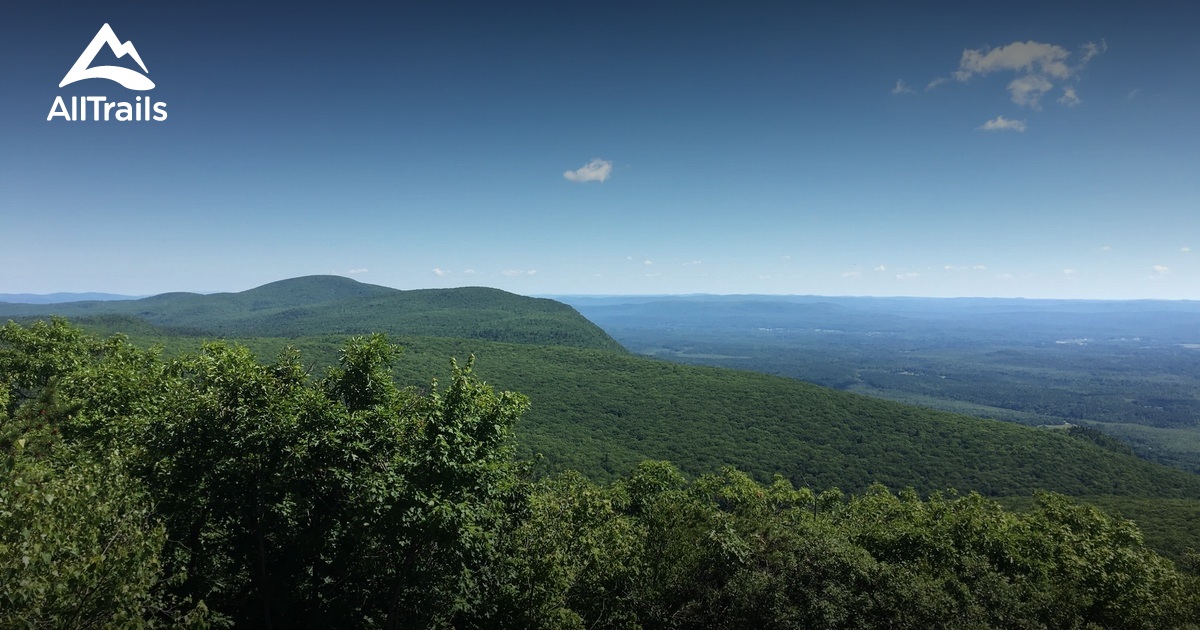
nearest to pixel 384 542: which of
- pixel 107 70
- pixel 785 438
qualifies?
pixel 107 70

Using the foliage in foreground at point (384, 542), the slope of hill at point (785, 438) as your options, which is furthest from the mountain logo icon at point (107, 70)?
the slope of hill at point (785, 438)

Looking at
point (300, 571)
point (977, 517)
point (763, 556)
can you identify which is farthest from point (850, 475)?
point (300, 571)

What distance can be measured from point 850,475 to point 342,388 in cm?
11501

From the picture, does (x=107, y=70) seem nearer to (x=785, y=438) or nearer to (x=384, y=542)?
(x=384, y=542)

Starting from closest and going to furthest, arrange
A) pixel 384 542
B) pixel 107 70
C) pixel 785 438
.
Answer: pixel 384 542 → pixel 107 70 → pixel 785 438

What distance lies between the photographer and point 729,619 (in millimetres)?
15750

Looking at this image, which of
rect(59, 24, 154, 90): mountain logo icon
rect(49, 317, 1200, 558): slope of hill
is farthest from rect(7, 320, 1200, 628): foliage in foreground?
rect(49, 317, 1200, 558): slope of hill

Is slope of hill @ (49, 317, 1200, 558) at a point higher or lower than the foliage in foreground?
lower

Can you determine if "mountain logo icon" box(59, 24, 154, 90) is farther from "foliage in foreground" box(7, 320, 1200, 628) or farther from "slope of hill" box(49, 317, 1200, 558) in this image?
"slope of hill" box(49, 317, 1200, 558)

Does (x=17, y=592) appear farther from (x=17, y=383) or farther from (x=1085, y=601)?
(x=17, y=383)

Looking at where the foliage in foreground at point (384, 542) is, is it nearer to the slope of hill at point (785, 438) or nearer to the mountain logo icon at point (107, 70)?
the mountain logo icon at point (107, 70)

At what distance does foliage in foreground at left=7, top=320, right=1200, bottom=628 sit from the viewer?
29.3ft

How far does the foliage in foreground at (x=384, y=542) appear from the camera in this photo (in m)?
8.94

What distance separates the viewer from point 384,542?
11711 millimetres
